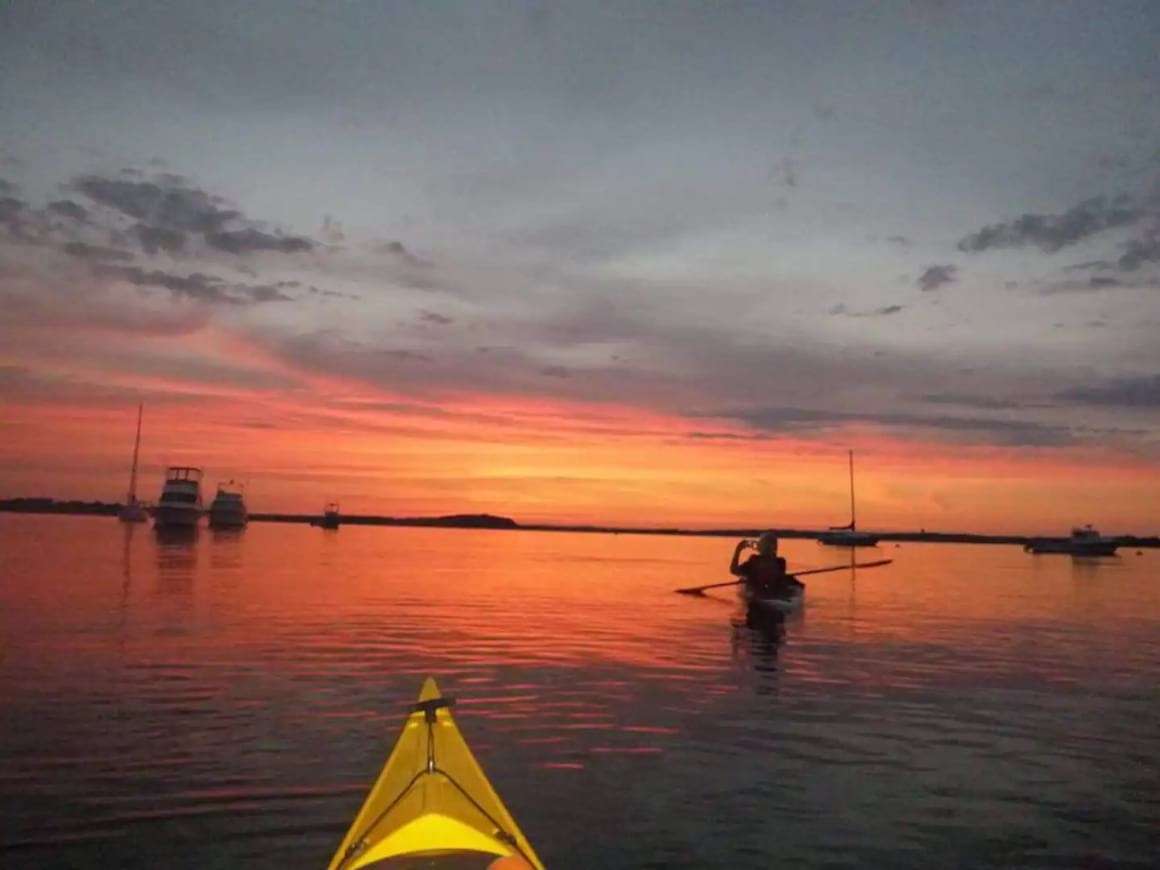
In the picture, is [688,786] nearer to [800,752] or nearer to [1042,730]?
[800,752]

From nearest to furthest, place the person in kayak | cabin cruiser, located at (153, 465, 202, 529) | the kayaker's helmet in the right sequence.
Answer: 1. the person in kayak
2. the kayaker's helmet
3. cabin cruiser, located at (153, 465, 202, 529)

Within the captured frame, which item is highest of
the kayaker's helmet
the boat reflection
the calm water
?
the kayaker's helmet

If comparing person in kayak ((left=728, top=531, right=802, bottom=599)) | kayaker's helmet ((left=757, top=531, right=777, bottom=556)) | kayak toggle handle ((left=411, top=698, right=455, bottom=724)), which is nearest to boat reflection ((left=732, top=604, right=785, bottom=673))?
person in kayak ((left=728, top=531, right=802, bottom=599))

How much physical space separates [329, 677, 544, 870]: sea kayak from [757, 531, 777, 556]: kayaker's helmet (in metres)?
30.3

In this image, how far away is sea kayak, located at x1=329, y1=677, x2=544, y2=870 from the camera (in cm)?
829

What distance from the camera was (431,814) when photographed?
8641 mm

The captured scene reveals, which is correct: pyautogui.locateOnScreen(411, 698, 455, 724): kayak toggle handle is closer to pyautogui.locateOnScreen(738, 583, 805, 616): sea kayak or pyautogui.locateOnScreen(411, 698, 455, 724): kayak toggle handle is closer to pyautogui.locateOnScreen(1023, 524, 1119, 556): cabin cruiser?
pyautogui.locateOnScreen(738, 583, 805, 616): sea kayak

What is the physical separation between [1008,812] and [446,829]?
25.4 feet

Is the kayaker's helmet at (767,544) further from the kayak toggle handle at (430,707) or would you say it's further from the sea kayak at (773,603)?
the kayak toggle handle at (430,707)

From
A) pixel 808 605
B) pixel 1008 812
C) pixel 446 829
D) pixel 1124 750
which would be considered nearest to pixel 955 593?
pixel 808 605

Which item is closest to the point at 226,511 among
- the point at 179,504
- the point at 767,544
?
the point at 179,504

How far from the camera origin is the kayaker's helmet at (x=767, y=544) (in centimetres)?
3853

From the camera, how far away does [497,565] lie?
73312 mm

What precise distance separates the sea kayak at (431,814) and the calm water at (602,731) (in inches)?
61.7
